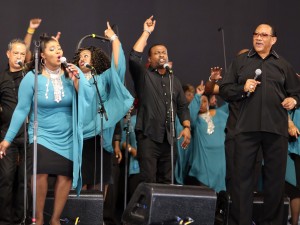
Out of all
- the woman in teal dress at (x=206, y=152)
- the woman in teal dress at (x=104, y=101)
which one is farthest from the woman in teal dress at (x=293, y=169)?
the woman in teal dress at (x=104, y=101)

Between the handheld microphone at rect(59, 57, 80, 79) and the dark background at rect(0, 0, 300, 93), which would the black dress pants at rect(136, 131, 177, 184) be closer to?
the handheld microphone at rect(59, 57, 80, 79)

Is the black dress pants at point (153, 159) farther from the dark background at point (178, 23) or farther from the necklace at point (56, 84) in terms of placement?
the dark background at point (178, 23)

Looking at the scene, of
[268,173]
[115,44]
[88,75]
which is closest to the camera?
[268,173]

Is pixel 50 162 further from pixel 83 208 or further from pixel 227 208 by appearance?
pixel 227 208

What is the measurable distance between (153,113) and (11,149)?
1.44 metres

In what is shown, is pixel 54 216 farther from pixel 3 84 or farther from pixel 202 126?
pixel 202 126

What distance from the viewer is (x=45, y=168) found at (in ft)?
14.8

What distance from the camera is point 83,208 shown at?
5.04 m

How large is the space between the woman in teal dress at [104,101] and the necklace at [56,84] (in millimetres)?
792

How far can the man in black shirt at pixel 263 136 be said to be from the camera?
5.07 m

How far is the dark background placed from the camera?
7.19 meters

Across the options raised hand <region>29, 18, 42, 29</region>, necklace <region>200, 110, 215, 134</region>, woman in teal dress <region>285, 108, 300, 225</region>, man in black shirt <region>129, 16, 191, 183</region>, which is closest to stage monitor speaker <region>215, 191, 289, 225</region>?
woman in teal dress <region>285, 108, 300, 225</region>

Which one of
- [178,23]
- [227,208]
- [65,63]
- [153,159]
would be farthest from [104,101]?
[178,23]

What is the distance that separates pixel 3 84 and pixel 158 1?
Answer: 8.20 ft
